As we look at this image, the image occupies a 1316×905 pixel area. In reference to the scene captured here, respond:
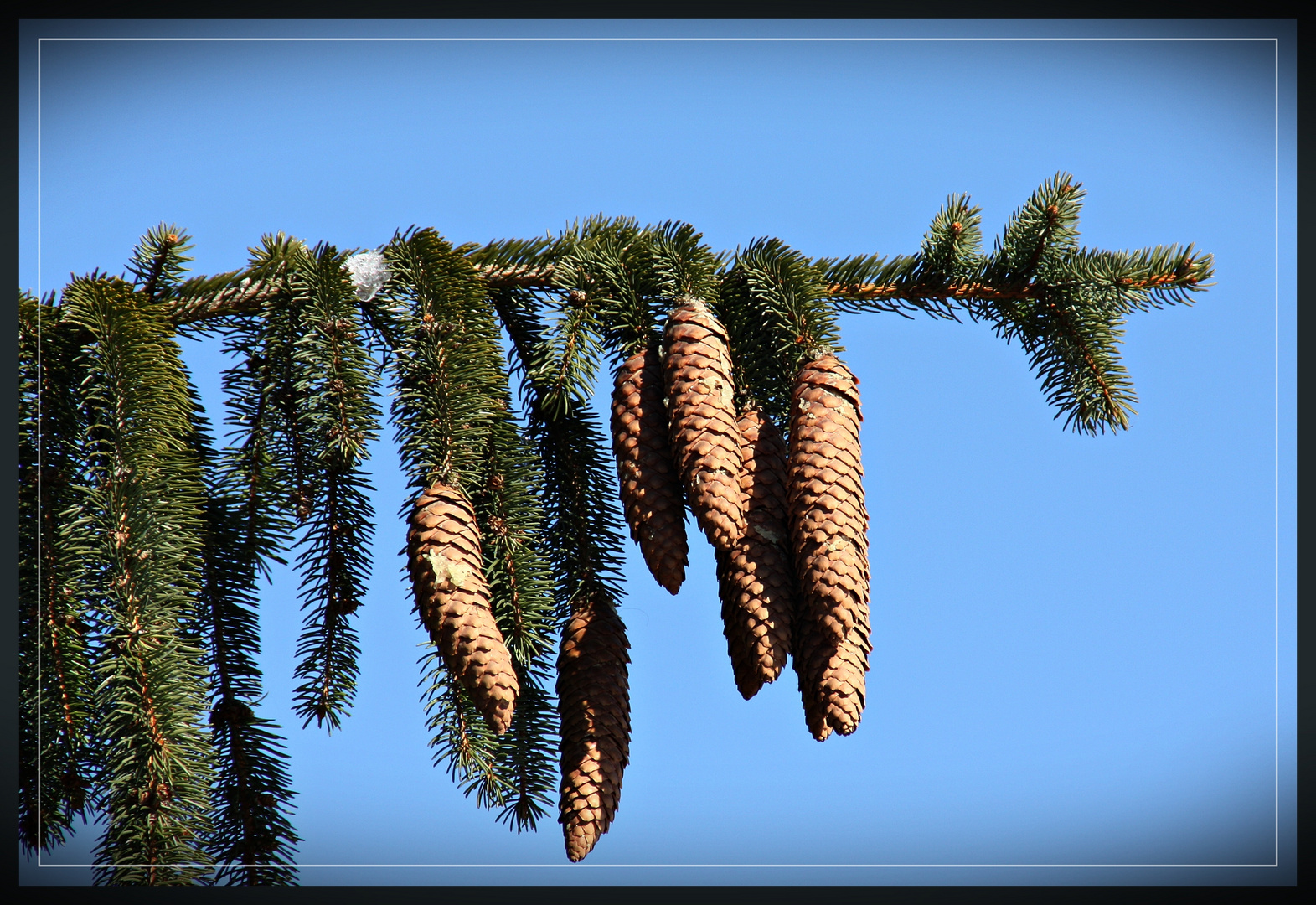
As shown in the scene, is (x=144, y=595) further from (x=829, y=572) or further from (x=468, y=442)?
(x=829, y=572)

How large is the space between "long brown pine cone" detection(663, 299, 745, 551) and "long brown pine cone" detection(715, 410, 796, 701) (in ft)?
0.13

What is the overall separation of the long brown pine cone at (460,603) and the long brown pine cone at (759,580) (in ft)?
1.04

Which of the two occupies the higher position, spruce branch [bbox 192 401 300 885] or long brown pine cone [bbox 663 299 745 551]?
long brown pine cone [bbox 663 299 745 551]

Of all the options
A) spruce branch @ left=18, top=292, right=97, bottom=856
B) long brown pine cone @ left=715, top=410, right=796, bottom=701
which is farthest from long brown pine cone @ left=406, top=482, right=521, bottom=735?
spruce branch @ left=18, top=292, right=97, bottom=856

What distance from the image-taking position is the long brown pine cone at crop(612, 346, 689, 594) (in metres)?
1.43

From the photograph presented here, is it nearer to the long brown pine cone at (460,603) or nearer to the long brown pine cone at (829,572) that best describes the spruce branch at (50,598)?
the long brown pine cone at (460,603)

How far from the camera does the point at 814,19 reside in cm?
205

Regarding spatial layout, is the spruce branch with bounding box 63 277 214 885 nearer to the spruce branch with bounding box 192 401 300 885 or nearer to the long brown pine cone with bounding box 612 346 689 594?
the spruce branch with bounding box 192 401 300 885

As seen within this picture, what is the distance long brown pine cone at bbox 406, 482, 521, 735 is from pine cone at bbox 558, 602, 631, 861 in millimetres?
200

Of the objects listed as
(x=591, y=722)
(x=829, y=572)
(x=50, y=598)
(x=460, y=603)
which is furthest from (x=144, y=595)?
(x=829, y=572)

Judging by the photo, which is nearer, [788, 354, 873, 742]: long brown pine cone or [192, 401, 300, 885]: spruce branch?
[788, 354, 873, 742]: long brown pine cone

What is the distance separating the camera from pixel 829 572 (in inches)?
55.6

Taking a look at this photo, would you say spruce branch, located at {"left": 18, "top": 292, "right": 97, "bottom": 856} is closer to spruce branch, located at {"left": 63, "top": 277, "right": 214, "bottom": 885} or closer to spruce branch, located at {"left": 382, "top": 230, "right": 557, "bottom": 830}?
spruce branch, located at {"left": 63, "top": 277, "right": 214, "bottom": 885}
